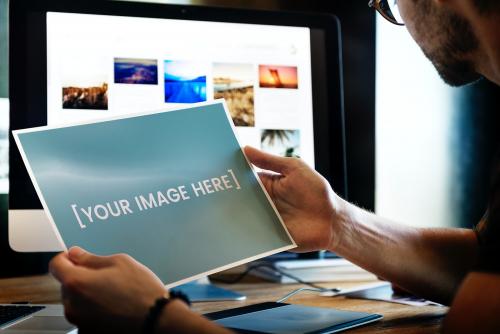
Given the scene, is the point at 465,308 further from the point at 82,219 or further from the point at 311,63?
the point at 311,63

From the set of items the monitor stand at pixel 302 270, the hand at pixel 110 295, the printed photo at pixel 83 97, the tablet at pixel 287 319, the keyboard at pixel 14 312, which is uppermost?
the printed photo at pixel 83 97

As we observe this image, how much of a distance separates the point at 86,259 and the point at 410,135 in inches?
47.5

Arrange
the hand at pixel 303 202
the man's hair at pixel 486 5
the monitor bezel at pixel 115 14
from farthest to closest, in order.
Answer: the monitor bezel at pixel 115 14 < the hand at pixel 303 202 < the man's hair at pixel 486 5

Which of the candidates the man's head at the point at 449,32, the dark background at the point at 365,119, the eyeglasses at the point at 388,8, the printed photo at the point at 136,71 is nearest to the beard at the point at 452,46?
the man's head at the point at 449,32

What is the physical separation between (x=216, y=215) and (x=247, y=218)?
47 millimetres

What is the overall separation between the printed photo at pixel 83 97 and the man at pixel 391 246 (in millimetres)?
335

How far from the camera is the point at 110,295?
2.21 ft

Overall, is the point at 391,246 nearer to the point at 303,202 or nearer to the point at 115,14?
the point at 303,202

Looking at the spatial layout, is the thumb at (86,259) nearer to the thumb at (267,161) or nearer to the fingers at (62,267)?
the fingers at (62,267)

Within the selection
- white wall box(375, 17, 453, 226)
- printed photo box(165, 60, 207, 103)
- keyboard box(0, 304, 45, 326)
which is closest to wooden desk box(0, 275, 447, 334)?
keyboard box(0, 304, 45, 326)

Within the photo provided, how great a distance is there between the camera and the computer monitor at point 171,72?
114 cm

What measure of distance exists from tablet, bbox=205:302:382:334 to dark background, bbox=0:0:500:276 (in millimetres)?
662

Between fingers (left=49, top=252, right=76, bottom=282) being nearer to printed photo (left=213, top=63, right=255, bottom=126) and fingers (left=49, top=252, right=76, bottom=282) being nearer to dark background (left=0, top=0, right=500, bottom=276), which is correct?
printed photo (left=213, top=63, right=255, bottom=126)

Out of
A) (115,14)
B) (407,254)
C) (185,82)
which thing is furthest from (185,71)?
(407,254)
